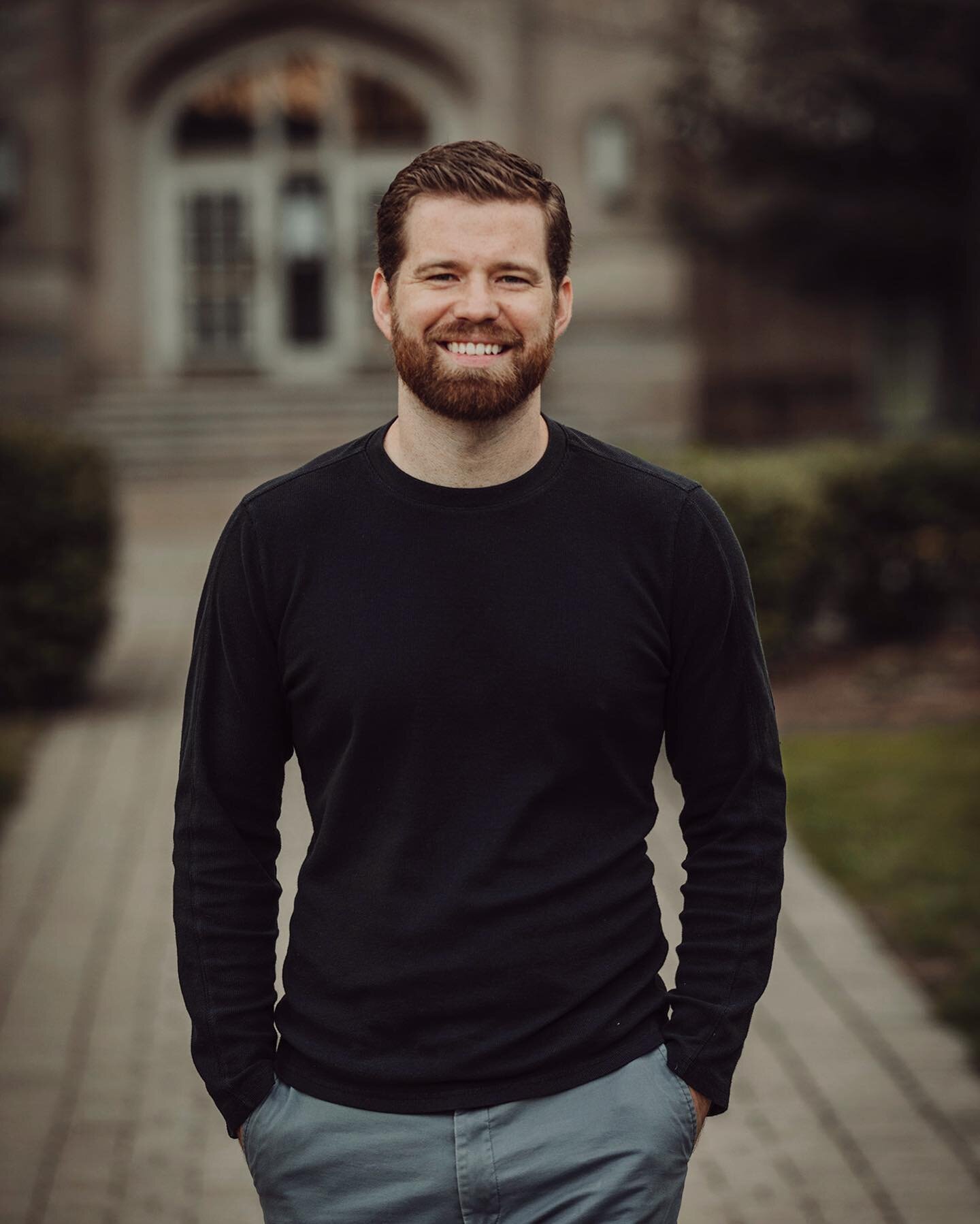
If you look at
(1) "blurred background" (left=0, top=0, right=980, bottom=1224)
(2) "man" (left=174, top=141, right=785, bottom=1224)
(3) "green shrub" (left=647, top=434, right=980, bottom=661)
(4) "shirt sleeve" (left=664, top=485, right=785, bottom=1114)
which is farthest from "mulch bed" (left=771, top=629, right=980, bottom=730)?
(2) "man" (left=174, top=141, right=785, bottom=1224)

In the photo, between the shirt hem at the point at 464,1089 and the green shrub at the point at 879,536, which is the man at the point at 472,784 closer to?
the shirt hem at the point at 464,1089

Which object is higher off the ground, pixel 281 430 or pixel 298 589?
pixel 298 589

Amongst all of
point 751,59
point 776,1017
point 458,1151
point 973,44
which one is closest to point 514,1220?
point 458,1151

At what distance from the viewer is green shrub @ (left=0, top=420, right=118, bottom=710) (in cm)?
855

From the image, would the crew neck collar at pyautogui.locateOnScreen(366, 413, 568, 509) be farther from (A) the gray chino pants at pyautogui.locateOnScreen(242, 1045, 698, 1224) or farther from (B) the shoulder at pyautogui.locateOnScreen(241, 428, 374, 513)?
(A) the gray chino pants at pyautogui.locateOnScreen(242, 1045, 698, 1224)

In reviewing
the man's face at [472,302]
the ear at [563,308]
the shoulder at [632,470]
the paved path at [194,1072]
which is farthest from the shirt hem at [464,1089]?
the paved path at [194,1072]

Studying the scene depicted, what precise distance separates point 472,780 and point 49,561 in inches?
275

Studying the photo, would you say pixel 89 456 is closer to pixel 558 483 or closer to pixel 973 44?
pixel 558 483

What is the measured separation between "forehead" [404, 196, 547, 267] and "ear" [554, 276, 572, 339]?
0.10m

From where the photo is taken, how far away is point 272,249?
71.8 feet

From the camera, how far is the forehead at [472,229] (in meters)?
2.11

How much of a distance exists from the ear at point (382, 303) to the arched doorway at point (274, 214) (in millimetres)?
19636

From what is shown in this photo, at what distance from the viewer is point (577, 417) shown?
19531 mm

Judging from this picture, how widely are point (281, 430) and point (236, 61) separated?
17.6 feet
